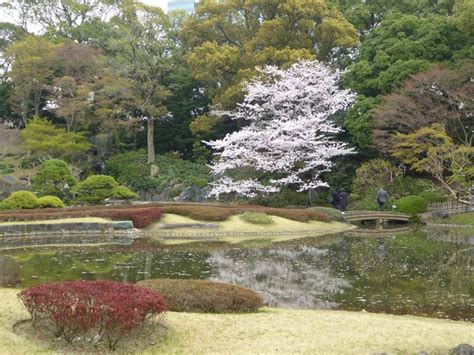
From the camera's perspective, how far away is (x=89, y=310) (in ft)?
23.2

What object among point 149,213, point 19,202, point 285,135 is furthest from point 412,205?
point 19,202

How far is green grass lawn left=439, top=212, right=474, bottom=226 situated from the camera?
28.8 metres

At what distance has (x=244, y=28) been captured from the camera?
1586 inches

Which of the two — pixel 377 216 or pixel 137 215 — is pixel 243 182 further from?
pixel 137 215

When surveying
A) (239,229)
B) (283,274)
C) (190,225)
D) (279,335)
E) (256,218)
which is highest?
(256,218)

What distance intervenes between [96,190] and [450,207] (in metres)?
20.4

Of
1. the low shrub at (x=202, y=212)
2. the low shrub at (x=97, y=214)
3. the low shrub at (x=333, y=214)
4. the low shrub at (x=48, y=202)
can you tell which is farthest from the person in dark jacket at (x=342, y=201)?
the low shrub at (x=48, y=202)

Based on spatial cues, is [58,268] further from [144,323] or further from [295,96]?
[295,96]

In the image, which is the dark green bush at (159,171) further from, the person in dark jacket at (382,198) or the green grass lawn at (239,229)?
the green grass lawn at (239,229)

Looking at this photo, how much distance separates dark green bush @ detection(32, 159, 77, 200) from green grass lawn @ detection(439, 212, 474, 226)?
68.7 ft

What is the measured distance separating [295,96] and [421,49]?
8723 mm

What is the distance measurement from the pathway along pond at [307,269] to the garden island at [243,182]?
0.11m

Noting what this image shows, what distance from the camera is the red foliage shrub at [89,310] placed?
23.2 feet

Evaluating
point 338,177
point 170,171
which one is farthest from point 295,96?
point 170,171
